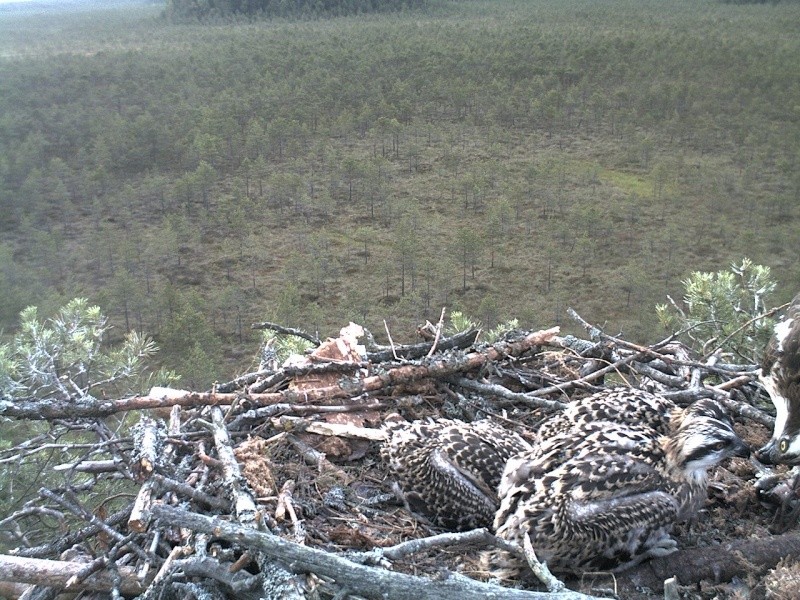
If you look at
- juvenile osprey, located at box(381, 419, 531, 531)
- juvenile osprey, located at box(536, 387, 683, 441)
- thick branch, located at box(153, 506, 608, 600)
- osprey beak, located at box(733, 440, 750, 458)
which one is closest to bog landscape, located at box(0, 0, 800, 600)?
thick branch, located at box(153, 506, 608, 600)

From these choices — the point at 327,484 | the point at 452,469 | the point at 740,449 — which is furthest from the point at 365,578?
the point at 740,449

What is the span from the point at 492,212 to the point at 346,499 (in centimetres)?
2203

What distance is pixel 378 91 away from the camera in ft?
125

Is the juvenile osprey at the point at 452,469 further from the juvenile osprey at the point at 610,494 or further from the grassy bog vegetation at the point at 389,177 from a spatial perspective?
the grassy bog vegetation at the point at 389,177

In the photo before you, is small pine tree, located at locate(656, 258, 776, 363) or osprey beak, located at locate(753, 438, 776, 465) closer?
osprey beak, located at locate(753, 438, 776, 465)

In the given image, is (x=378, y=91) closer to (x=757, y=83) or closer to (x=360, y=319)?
(x=757, y=83)

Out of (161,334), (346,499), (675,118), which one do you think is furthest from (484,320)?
(675,118)

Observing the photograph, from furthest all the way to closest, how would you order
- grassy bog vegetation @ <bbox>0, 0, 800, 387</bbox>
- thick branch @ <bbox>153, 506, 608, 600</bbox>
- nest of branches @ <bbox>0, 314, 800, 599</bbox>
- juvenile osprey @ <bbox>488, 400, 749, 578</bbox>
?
grassy bog vegetation @ <bbox>0, 0, 800, 387</bbox>, juvenile osprey @ <bbox>488, 400, 749, 578</bbox>, nest of branches @ <bbox>0, 314, 800, 599</bbox>, thick branch @ <bbox>153, 506, 608, 600</bbox>

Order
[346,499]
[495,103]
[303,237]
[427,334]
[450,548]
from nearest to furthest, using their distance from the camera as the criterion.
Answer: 1. [450,548]
2. [346,499]
3. [427,334]
4. [303,237]
5. [495,103]

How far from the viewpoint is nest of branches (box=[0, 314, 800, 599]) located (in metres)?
2.56

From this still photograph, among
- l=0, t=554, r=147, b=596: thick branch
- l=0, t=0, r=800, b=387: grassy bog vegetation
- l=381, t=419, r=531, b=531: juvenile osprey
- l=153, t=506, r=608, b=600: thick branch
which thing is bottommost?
l=0, t=0, r=800, b=387: grassy bog vegetation

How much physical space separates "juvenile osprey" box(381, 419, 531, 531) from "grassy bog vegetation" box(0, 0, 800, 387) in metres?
10.2

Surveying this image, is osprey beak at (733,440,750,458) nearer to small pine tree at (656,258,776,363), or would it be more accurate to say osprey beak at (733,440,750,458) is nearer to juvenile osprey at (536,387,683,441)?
juvenile osprey at (536,387,683,441)

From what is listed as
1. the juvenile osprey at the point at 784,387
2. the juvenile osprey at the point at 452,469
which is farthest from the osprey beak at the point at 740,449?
the juvenile osprey at the point at 452,469
